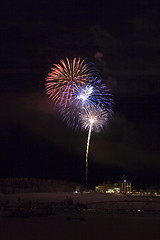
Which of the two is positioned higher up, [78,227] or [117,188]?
[117,188]

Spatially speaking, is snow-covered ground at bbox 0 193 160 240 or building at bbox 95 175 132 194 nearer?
snow-covered ground at bbox 0 193 160 240

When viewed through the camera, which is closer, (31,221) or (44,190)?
(31,221)

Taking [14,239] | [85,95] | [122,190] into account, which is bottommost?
[14,239]

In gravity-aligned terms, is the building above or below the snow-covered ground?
above

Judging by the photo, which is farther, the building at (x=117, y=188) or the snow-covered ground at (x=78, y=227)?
the building at (x=117, y=188)

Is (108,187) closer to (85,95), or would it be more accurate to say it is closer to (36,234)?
(85,95)

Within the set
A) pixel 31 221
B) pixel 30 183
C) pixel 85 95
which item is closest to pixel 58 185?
pixel 30 183

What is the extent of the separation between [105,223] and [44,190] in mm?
29736

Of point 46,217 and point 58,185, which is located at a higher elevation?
point 58,185

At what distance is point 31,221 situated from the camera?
20.5 m

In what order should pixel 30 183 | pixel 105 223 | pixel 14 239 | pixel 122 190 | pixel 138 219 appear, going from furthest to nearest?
pixel 122 190 → pixel 30 183 → pixel 138 219 → pixel 105 223 → pixel 14 239

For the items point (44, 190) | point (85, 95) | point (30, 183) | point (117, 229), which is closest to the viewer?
point (117, 229)

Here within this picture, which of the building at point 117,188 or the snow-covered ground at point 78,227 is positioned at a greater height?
the building at point 117,188

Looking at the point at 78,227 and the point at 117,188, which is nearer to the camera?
the point at 78,227
